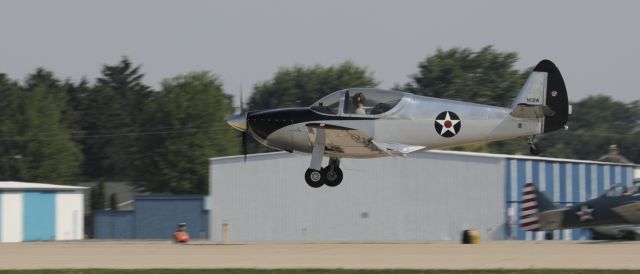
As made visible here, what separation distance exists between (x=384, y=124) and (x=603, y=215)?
16.5 metres

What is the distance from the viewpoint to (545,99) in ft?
86.2

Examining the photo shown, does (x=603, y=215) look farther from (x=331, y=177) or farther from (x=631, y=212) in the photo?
(x=331, y=177)

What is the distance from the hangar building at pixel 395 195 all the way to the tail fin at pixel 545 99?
21060 mm

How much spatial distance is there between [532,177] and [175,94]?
156 feet

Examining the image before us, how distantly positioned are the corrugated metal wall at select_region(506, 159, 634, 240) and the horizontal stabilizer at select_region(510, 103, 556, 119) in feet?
71.5

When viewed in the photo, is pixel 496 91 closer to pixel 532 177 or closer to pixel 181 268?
pixel 532 177

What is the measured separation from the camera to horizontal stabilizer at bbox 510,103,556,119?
25578mm

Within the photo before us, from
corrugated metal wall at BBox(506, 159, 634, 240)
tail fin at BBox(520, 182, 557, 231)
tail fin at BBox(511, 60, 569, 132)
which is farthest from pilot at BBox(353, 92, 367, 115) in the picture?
corrugated metal wall at BBox(506, 159, 634, 240)

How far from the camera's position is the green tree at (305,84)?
10519cm

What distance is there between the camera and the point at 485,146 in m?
78.8

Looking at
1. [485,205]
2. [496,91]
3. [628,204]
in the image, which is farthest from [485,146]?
[628,204]

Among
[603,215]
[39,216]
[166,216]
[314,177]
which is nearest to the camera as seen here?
[314,177]

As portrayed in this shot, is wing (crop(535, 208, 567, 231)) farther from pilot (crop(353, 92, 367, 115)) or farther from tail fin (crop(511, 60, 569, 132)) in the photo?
pilot (crop(353, 92, 367, 115))

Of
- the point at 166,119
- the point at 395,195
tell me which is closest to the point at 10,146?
the point at 166,119
